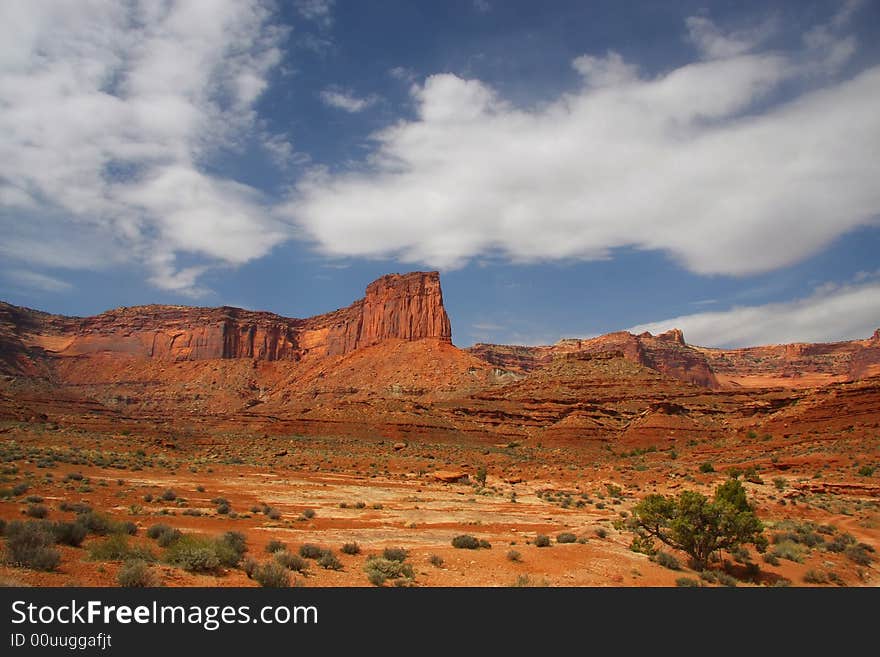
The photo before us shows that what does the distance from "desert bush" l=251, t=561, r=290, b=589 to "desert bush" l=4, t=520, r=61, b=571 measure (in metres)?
2.97

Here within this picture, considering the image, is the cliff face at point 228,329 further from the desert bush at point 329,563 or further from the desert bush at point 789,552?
the desert bush at point 329,563

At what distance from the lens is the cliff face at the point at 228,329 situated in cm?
12706

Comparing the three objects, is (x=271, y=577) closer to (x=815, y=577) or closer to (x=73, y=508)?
(x=73, y=508)

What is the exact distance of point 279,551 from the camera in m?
11.5

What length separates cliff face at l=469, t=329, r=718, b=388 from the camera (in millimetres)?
157875

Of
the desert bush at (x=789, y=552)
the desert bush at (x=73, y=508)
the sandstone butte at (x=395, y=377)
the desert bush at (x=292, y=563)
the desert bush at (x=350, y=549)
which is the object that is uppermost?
the sandstone butte at (x=395, y=377)

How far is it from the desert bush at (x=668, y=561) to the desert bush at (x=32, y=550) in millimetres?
12326

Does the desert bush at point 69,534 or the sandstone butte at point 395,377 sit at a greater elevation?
the sandstone butte at point 395,377

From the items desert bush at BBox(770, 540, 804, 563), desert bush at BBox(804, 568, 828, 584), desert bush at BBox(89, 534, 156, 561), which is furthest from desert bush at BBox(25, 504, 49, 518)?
desert bush at BBox(770, 540, 804, 563)

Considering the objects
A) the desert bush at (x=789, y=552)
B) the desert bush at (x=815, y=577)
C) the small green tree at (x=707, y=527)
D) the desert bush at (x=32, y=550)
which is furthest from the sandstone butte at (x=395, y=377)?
the desert bush at (x=32, y=550)

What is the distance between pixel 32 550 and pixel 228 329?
145955 millimetres
